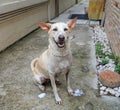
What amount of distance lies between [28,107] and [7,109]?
0.82 feet

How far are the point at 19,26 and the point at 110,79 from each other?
3.10 meters

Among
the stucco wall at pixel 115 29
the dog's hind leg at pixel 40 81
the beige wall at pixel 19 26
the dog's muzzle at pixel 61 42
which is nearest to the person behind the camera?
the dog's muzzle at pixel 61 42

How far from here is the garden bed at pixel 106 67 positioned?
8.52 ft

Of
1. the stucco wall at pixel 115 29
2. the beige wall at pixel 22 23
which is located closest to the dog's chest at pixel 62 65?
the stucco wall at pixel 115 29

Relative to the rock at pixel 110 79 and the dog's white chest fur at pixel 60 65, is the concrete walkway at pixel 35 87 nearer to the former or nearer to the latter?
the rock at pixel 110 79

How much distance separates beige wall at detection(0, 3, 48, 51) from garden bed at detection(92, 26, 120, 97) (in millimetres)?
1928

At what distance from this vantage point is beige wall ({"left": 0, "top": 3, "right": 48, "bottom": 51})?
4.19m

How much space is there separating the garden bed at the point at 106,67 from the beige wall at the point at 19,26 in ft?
6.32

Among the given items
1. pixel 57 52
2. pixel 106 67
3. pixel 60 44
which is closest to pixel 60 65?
pixel 57 52

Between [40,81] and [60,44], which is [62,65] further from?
[40,81]

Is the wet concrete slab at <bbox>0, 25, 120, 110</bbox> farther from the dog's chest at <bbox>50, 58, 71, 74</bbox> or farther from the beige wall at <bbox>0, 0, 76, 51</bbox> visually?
the dog's chest at <bbox>50, 58, 71, 74</bbox>

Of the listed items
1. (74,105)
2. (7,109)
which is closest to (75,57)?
(74,105)

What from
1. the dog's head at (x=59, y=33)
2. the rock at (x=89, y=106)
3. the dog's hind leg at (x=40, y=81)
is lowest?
the rock at (x=89, y=106)

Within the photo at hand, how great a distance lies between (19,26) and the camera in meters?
4.94
